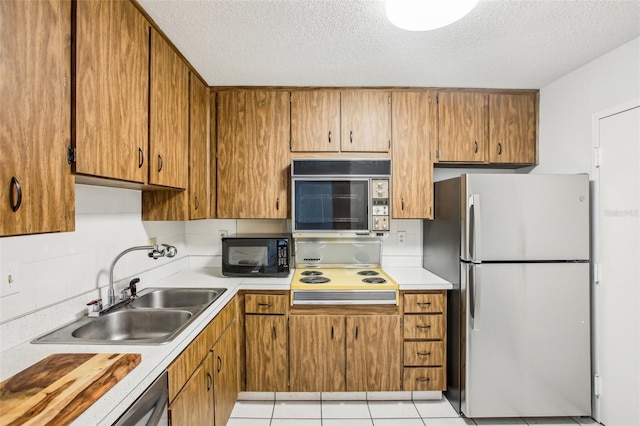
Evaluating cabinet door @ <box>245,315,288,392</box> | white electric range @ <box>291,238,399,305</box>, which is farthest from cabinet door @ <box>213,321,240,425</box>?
white electric range @ <box>291,238,399,305</box>

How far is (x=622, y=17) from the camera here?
1.56m

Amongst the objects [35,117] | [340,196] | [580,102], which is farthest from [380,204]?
[35,117]

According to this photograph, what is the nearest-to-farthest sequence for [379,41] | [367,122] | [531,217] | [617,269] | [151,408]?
[151,408] < [379,41] < [617,269] < [531,217] < [367,122]

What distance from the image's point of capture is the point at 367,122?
96.3 inches

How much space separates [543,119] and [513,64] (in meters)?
0.67

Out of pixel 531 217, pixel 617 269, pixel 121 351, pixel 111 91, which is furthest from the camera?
pixel 531 217

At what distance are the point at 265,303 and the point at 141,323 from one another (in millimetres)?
792

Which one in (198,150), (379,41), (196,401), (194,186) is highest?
(379,41)

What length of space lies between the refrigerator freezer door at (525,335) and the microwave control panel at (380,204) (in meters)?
0.67

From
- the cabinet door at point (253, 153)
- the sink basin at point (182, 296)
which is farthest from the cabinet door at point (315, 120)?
the sink basin at point (182, 296)

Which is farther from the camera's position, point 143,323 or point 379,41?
point 379,41

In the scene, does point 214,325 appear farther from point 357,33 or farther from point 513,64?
point 513,64

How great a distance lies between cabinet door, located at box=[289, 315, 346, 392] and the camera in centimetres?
218

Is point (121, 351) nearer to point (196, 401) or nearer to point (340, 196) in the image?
point (196, 401)
